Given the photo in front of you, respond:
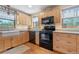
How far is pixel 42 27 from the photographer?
3.12 m

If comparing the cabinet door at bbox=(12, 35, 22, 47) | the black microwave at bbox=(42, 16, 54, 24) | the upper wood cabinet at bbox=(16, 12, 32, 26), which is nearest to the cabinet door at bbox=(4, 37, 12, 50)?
the cabinet door at bbox=(12, 35, 22, 47)

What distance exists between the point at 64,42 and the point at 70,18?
0.96m

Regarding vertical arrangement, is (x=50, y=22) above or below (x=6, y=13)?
below

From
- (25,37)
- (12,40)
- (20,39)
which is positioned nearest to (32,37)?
(25,37)

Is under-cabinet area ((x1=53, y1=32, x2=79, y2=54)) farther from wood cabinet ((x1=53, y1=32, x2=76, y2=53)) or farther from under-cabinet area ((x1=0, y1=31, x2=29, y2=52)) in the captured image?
under-cabinet area ((x1=0, y1=31, x2=29, y2=52))

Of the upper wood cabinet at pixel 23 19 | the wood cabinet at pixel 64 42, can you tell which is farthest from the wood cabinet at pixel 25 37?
the wood cabinet at pixel 64 42

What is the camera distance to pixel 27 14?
8.52 ft

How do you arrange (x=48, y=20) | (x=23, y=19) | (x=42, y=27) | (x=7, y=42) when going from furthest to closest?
(x=42, y=27), (x=48, y=20), (x=23, y=19), (x=7, y=42)

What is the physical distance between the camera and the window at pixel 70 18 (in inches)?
96.8

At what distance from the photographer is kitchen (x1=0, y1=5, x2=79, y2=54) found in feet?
7.32

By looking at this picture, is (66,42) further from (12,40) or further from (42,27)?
(12,40)
